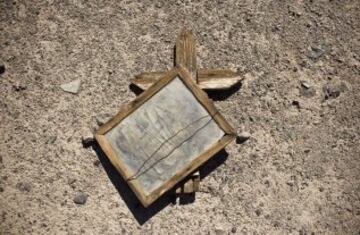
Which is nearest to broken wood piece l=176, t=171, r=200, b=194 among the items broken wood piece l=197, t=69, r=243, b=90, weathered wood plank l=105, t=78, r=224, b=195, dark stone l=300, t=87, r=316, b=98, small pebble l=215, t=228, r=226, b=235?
weathered wood plank l=105, t=78, r=224, b=195

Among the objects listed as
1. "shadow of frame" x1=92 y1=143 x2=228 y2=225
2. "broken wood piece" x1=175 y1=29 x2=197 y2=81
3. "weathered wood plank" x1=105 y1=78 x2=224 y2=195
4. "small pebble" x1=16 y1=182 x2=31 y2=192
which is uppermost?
"broken wood piece" x1=175 y1=29 x2=197 y2=81

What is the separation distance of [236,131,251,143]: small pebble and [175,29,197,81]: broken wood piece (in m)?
0.41

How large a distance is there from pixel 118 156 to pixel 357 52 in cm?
149

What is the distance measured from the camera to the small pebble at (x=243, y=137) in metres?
2.30

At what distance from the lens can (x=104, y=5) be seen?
2.42 metres

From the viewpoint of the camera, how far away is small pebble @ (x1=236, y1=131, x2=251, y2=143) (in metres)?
2.30

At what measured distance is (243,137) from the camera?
90.7 inches

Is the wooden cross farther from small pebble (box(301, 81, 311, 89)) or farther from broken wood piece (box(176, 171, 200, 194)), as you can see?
broken wood piece (box(176, 171, 200, 194))

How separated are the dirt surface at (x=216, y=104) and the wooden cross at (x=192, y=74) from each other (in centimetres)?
7

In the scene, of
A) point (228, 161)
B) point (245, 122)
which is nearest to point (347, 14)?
point (245, 122)

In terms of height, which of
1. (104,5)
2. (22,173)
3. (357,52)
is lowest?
(22,173)

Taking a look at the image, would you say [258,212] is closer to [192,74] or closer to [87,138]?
[192,74]

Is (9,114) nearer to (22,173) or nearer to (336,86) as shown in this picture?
(22,173)

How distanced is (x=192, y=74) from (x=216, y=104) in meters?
0.22
